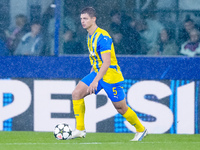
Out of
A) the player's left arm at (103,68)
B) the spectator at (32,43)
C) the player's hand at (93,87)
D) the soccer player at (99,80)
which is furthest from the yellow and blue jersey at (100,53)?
the spectator at (32,43)

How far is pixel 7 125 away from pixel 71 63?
4.46 feet

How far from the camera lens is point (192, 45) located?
9.02 m

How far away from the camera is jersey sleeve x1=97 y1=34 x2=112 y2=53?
701 centimetres

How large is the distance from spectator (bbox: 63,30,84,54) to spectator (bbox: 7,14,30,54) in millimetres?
609

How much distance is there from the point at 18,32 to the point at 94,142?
8.75 feet

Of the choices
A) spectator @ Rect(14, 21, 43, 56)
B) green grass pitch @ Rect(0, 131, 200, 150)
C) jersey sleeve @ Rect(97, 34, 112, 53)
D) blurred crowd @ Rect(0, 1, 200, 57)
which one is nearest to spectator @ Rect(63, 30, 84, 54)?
blurred crowd @ Rect(0, 1, 200, 57)

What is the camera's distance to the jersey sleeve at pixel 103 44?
7.01 m

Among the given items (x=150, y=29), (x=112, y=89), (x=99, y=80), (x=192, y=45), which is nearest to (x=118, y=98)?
(x=112, y=89)

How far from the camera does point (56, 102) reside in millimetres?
8938

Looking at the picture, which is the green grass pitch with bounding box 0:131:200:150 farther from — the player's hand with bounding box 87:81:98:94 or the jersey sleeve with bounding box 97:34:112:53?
the jersey sleeve with bounding box 97:34:112:53

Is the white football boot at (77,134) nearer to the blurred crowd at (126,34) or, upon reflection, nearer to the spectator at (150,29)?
the blurred crowd at (126,34)

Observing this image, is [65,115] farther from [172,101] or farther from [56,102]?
[172,101]

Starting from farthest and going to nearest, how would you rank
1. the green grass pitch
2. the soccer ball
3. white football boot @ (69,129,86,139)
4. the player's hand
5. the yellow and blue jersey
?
white football boot @ (69,129,86,139) → the soccer ball → the yellow and blue jersey → the player's hand → the green grass pitch

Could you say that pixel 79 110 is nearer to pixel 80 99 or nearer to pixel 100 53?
pixel 80 99
